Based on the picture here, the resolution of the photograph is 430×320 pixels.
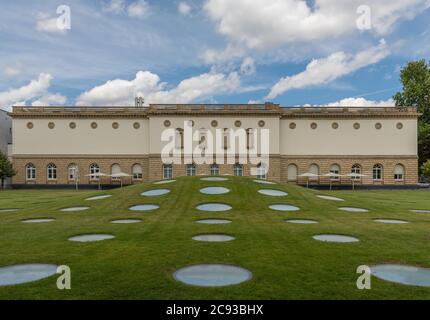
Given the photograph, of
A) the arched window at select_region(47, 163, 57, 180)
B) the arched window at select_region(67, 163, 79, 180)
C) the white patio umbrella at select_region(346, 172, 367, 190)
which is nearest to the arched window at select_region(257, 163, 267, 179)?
the white patio umbrella at select_region(346, 172, 367, 190)

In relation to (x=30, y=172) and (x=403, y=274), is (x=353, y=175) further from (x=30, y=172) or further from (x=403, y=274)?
(x=30, y=172)

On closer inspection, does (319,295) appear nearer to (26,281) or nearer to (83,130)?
(26,281)

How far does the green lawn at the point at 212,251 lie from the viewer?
24.3ft

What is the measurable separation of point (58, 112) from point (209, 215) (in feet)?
150

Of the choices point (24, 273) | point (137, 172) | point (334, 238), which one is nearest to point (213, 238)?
point (334, 238)

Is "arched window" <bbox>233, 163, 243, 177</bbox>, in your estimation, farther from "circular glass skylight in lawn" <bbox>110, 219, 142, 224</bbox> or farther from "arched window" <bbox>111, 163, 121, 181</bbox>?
"circular glass skylight in lawn" <bbox>110, 219, 142, 224</bbox>

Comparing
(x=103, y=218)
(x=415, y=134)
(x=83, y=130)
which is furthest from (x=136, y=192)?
(x=415, y=134)

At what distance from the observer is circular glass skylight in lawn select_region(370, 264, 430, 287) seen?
317 inches

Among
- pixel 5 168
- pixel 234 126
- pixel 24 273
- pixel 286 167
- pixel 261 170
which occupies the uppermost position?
pixel 234 126

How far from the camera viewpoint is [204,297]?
7070 millimetres

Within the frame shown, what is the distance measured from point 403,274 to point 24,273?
30.8 ft

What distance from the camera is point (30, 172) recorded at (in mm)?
55500

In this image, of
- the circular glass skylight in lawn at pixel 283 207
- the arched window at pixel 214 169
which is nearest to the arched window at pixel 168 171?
the arched window at pixel 214 169

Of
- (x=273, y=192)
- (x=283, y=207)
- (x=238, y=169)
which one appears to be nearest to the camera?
(x=283, y=207)
